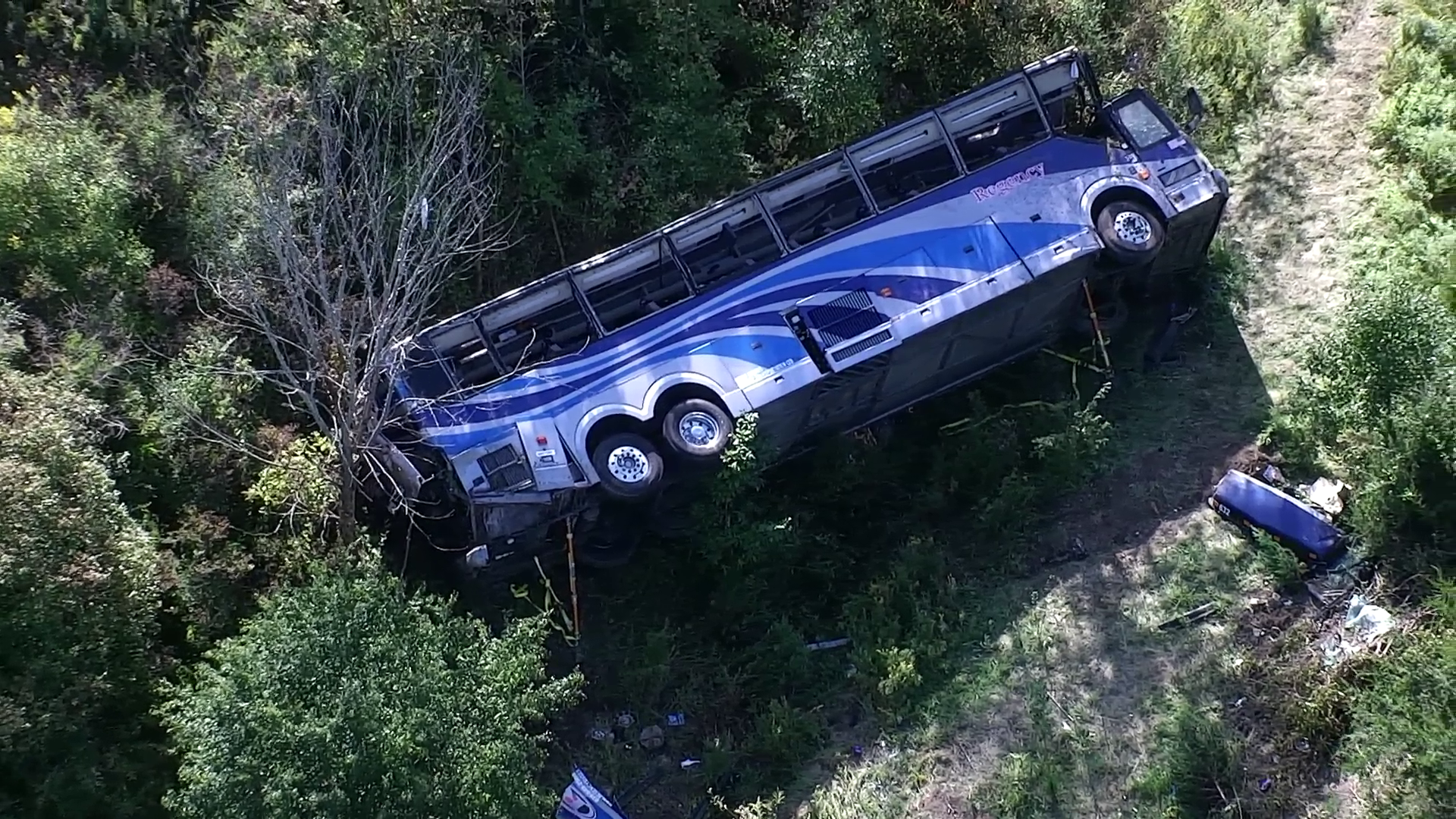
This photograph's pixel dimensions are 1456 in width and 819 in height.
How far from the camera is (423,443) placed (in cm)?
1067

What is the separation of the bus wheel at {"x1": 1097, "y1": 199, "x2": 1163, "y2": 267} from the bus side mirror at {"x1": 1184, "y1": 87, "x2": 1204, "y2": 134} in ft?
6.42

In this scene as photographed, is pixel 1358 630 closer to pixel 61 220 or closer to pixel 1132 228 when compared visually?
pixel 1132 228

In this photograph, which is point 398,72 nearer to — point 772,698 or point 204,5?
point 204,5

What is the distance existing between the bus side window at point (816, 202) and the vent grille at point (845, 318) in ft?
2.74

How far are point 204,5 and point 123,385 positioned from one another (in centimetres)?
525

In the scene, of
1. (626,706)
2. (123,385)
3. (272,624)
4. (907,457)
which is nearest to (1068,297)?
(907,457)

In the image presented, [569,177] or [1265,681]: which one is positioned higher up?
[569,177]

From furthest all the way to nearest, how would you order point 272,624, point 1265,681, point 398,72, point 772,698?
point 398,72
point 772,698
point 1265,681
point 272,624

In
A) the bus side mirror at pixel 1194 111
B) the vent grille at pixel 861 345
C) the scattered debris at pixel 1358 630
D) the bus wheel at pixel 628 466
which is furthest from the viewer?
the bus side mirror at pixel 1194 111

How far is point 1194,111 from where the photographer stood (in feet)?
42.9

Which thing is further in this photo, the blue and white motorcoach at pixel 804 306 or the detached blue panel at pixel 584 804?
the blue and white motorcoach at pixel 804 306

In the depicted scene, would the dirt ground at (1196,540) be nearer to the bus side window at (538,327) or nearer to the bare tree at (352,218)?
the bus side window at (538,327)

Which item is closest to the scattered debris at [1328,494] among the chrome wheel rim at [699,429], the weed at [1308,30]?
the chrome wheel rim at [699,429]

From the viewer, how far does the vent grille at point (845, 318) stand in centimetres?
1127
